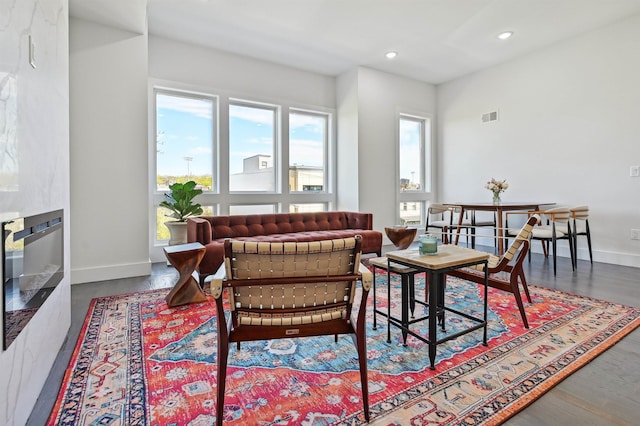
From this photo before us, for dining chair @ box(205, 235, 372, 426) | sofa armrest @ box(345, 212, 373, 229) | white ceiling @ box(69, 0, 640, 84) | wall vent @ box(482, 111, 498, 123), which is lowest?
dining chair @ box(205, 235, 372, 426)

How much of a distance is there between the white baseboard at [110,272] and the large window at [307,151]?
2.67 m

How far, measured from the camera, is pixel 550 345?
6.61ft

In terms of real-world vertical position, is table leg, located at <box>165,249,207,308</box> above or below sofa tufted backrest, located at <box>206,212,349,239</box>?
below

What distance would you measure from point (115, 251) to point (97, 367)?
235cm

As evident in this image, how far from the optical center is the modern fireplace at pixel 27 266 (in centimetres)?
118

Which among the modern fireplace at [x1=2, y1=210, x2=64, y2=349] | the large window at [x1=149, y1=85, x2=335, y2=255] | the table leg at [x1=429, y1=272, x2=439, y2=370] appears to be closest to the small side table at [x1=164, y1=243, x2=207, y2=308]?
the modern fireplace at [x1=2, y1=210, x2=64, y2=349]

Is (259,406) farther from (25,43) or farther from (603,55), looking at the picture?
(603,55)

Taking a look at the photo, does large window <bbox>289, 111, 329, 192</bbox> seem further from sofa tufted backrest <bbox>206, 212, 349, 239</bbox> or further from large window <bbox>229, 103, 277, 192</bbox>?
sofa tufted backrest <bbox>206, 212, 349, 239</bbox>

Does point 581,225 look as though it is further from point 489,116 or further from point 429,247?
point 429,247

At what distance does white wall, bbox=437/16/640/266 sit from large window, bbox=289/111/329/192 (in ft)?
8.85

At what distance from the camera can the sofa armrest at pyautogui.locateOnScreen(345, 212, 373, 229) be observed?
482cm

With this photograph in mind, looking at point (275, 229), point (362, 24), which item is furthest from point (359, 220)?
point (362, 24)

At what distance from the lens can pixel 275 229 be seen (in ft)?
14.7

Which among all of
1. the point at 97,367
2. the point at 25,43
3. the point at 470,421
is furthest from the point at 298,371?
the point at 25,43
